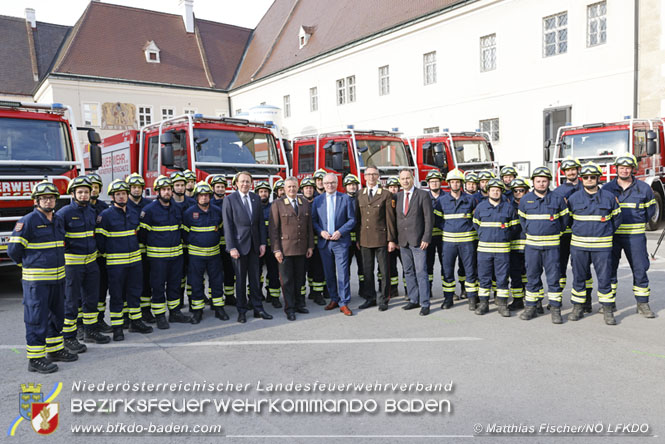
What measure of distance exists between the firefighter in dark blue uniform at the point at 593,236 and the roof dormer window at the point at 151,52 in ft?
118

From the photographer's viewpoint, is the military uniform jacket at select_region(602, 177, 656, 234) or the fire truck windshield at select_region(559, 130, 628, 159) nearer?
the military uniform jacket at select_region(602, 177, 656, 234)

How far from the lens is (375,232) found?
7051mm

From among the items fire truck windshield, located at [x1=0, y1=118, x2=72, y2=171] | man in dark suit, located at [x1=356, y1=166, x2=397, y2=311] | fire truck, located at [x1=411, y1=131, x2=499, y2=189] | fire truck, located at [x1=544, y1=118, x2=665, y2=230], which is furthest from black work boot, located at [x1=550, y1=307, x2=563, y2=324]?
fire truck, located at [x1=411, y1=131, x2=499, y2=189]

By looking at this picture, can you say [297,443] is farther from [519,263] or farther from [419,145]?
[419,145]

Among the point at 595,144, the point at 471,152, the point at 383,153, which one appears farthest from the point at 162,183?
the point at 595,144

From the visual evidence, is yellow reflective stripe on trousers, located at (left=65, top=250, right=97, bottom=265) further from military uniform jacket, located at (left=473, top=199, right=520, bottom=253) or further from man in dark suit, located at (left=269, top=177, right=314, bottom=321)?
military uniform jacket, located at (left=473, top=199, right=520, bottom=253)

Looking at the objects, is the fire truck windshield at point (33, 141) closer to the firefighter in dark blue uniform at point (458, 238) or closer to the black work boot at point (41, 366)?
the black work boot at point (41, 366)

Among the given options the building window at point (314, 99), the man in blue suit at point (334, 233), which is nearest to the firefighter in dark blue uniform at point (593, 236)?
the man in blue suit at point (334, 233)

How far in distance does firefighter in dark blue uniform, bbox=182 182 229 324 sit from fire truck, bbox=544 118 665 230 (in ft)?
31.9

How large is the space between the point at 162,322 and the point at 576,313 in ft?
16.2

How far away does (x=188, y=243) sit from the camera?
6.71m

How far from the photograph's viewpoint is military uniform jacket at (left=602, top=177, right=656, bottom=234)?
6359 millimetres

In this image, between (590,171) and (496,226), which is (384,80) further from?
(590,171)

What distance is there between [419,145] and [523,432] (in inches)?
476
